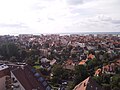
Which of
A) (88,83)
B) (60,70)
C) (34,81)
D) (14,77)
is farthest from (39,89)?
(60,70)

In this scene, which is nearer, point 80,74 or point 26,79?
point 26,79

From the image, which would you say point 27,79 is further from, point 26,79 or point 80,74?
point 80,74

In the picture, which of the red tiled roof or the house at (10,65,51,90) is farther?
the red tiled roof

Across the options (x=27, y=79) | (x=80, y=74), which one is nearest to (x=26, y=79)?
(x=27, y=79)

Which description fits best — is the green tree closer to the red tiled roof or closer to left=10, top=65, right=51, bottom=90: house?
left=10, top=65, right=51, bottom=90: house

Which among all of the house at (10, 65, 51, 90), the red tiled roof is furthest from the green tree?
the red tiled roof

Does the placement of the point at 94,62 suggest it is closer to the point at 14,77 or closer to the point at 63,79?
the point at 63,79

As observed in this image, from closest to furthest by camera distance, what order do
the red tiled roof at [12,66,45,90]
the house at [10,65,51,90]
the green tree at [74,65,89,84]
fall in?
1. the house at [10,65,51,90]
2. the red tiled roof at [12,66,45,90]
3. the green tree at [74,65,89,84]

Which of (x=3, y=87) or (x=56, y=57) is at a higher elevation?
(x=3, y=87)

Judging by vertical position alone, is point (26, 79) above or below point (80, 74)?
above

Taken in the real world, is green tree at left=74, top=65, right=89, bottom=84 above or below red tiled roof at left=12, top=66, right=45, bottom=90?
below

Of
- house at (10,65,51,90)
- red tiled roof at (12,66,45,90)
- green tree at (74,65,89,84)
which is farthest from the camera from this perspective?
green tree at (74,65,89,84)
